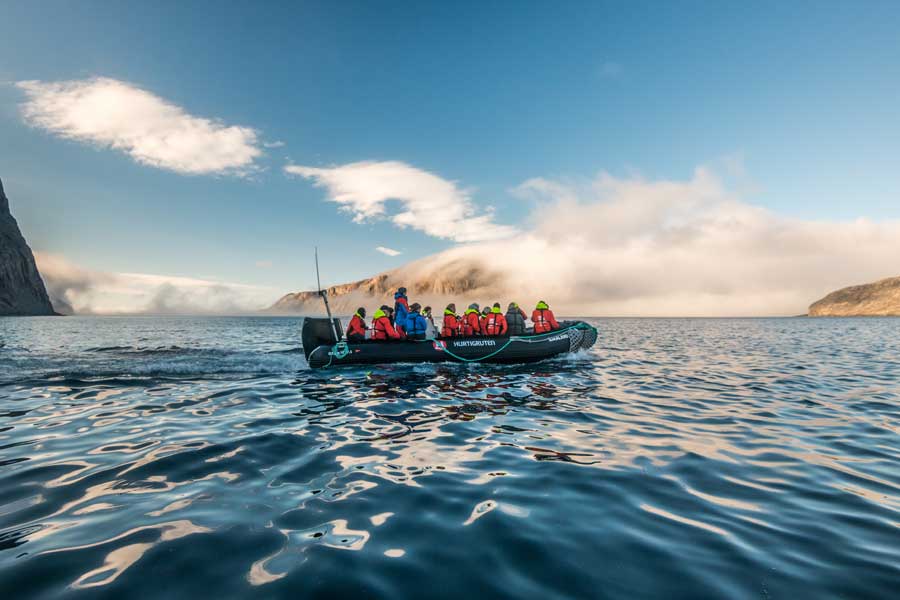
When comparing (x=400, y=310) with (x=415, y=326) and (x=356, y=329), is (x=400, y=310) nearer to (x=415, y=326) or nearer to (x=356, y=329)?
(x=415, y=326)

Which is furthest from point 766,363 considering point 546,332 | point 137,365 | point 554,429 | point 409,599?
point 137,365

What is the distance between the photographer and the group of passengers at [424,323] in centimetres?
1688

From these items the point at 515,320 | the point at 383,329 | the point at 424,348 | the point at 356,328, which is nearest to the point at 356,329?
the point at 356,328

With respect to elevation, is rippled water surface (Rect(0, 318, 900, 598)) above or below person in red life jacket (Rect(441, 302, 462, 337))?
below

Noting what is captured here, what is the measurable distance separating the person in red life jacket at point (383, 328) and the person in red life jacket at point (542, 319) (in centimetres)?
626

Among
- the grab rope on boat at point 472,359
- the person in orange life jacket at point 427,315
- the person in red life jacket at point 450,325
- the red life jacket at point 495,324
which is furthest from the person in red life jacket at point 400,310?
the red life jacket at point 495,324

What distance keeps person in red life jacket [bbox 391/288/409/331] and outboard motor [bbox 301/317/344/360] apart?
2556mm

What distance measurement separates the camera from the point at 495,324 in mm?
18062

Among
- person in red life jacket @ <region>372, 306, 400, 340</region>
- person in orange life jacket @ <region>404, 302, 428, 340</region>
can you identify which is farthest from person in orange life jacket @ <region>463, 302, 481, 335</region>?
person in red life jacket @ <region>372, 306, 400, 340</region>

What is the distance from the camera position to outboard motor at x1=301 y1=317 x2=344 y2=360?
16.7m

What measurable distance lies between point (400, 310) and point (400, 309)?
5 cm

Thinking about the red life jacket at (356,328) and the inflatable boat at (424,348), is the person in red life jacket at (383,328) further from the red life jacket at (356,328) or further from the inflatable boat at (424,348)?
the red life jacket at (356,328)

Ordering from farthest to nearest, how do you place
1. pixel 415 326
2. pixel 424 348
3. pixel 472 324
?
1. pixel 472 324
2. pixel 415 326
3. pixel 424 348

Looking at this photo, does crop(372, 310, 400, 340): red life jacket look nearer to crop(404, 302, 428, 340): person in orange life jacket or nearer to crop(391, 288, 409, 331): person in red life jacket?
crop(391, 288, 409, 331): person in red life jacket
